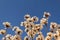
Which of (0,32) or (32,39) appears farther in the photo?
(0,32)

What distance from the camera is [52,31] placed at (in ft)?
7.22

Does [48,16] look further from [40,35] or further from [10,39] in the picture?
[10,39]

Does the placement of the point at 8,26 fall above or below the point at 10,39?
above

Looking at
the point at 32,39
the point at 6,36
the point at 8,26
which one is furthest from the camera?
the point at 8,26

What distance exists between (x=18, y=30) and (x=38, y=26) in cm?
30

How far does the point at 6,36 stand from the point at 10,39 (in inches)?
2.6

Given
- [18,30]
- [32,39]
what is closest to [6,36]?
[18,30]

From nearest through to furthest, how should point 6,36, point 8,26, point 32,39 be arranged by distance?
point 32,39 → point 6,36 → point 8,26

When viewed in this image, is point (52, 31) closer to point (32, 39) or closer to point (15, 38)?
point (32, 39)

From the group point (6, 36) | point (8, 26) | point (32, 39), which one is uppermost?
point (8, 26)

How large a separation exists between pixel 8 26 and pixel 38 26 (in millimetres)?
435

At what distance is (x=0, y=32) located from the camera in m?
2.44

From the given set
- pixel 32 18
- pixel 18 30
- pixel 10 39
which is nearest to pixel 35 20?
pixel 32 18

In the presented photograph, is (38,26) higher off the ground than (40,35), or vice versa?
(38,26)
